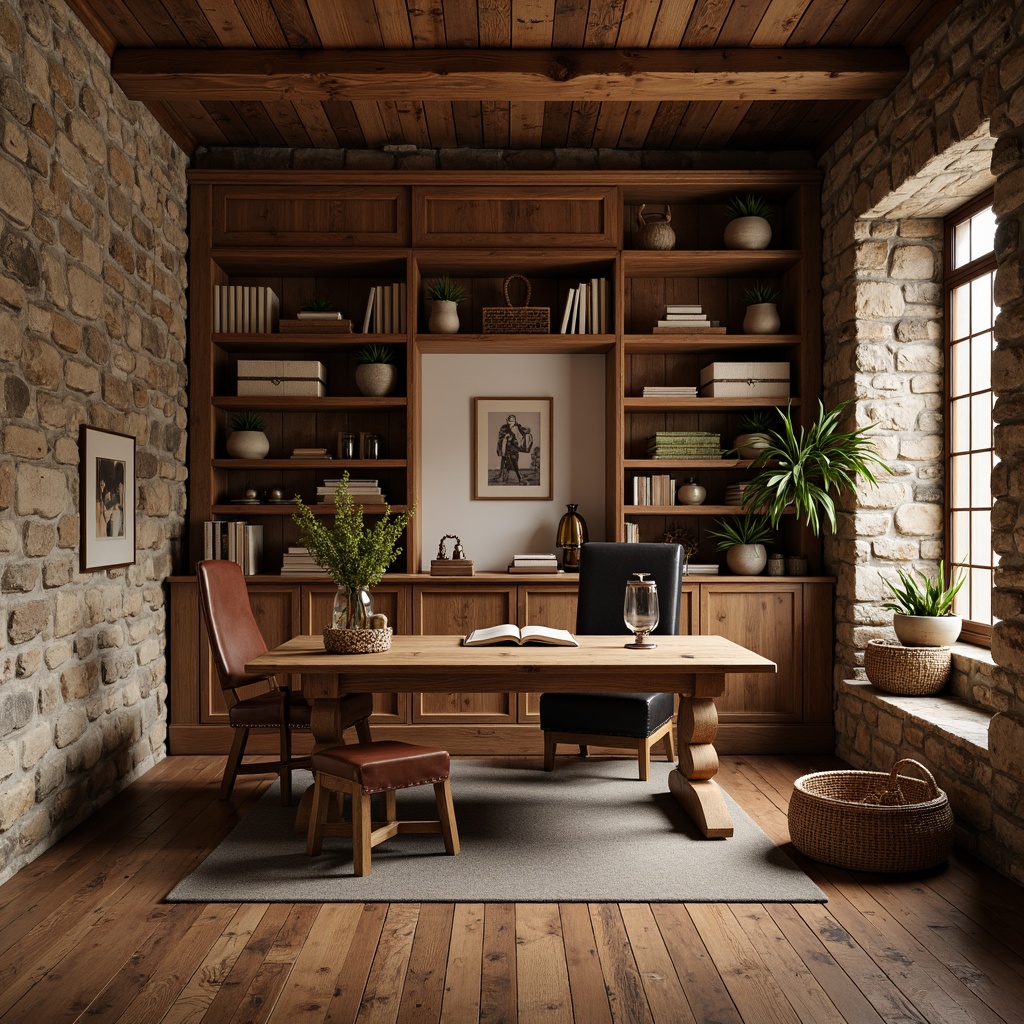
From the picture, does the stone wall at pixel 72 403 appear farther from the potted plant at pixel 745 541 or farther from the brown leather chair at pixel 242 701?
the potted plant at pixel 745 541

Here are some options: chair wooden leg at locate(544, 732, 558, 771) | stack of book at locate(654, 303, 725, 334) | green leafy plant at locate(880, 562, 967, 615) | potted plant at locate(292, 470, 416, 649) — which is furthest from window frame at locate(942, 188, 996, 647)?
potted plant at locate(292, 470, 416, 649)

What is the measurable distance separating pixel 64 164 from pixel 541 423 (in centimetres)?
273

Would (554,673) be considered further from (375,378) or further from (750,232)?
(750,232)

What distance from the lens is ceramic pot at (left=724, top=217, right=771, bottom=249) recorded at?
4.95m

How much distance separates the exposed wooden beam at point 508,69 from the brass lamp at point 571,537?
2.19 m

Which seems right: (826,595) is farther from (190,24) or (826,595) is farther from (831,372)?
(190,24)

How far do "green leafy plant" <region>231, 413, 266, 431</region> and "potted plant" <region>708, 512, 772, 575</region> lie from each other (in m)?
2.56

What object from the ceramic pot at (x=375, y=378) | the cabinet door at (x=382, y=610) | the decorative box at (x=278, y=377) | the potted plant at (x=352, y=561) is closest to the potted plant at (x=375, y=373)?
the ceramic pot at (x=375, y=378)

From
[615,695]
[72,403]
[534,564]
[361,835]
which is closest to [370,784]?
[361,835]

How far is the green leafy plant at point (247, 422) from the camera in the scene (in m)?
5.04

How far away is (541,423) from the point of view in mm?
5289

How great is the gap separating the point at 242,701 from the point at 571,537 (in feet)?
6.51

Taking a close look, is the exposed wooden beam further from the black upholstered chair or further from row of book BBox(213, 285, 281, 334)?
the black upholstered chair

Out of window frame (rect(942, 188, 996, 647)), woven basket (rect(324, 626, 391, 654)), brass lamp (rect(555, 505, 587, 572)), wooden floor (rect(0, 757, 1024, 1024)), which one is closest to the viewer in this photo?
wooden floor (rect(0, 757, 1024, 1024))
